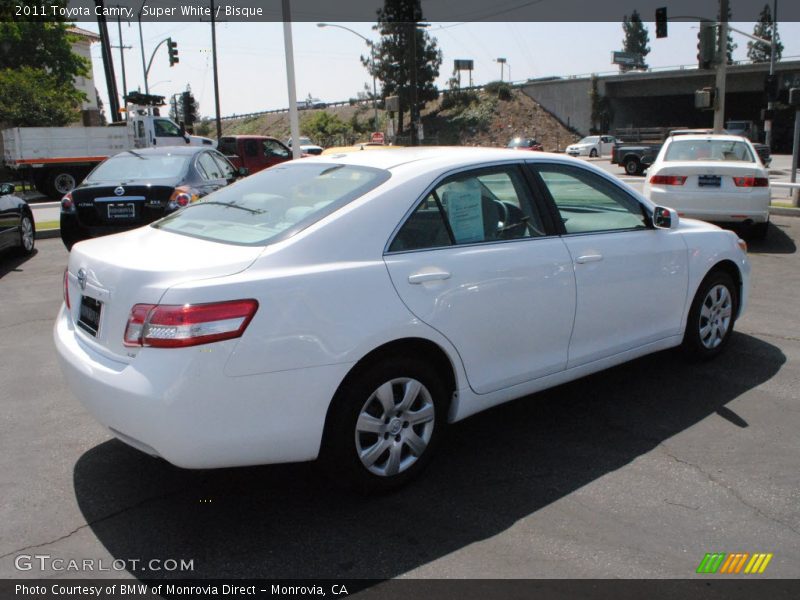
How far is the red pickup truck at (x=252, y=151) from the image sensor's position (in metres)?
22.4

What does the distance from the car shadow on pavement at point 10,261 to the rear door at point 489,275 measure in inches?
314

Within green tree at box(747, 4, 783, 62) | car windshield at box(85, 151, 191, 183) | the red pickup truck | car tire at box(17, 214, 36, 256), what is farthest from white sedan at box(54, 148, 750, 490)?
green tree at box(747, 4, 783, 62)

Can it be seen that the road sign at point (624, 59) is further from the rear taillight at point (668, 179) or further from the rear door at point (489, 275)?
the rear door at point (489, 275)

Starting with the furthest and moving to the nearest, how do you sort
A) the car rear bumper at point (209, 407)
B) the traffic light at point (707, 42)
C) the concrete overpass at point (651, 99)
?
the concrete overpass at point (651, 99), the traffic light at point (707, 42), the car rear bumper at point (209, 407)

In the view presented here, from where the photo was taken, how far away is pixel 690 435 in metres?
4.29

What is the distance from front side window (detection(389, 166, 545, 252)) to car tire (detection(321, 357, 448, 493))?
2.00 feet

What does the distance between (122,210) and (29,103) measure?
93.3ft

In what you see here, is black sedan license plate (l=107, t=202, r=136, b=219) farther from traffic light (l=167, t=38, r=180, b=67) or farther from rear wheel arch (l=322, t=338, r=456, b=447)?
traffic light (l=167, t=38, r=180, b=67)

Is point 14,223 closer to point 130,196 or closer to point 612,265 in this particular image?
point 130,196

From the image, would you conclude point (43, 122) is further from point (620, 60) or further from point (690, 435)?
point (620, 60)

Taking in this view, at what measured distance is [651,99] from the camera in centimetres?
6981

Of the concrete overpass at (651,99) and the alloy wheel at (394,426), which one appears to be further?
the concrete overpass at (651,99)

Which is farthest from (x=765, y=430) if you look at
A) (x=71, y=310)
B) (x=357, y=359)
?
(x=71, y=310)

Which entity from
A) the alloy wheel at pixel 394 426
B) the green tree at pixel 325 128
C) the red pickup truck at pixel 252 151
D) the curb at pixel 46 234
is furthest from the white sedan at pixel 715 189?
the green tree at pixel 325 128
